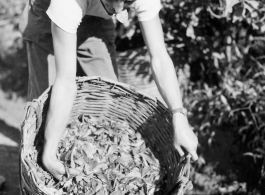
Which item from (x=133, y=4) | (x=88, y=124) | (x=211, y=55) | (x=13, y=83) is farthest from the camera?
(x=13, y=83)

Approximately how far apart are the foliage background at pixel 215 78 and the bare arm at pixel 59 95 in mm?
1086

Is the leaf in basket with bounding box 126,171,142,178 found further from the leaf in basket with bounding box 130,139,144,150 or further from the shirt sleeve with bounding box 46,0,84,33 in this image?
the shirt sleeve with bounding box 46,0,84,33

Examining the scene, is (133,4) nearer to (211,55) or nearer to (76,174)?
(76,174)

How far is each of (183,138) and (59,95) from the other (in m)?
0.48

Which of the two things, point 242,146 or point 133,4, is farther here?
point 242,146

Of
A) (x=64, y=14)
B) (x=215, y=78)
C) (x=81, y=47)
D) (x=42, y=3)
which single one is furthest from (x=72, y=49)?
(x=215, y=78)

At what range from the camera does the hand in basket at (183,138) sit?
155 centimetres

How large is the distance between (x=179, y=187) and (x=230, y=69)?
1581 mm

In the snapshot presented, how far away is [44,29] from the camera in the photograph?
2.02 m

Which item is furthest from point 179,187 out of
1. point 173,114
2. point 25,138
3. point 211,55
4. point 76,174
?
point 211,55

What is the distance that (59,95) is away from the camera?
163 cm

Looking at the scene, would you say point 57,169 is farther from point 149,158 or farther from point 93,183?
point 149,158

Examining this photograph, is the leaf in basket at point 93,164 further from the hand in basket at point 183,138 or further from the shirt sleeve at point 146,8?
the shirt sleeve at point 146,8

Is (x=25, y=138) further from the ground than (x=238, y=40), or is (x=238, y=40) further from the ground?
(x=238, y=40)
